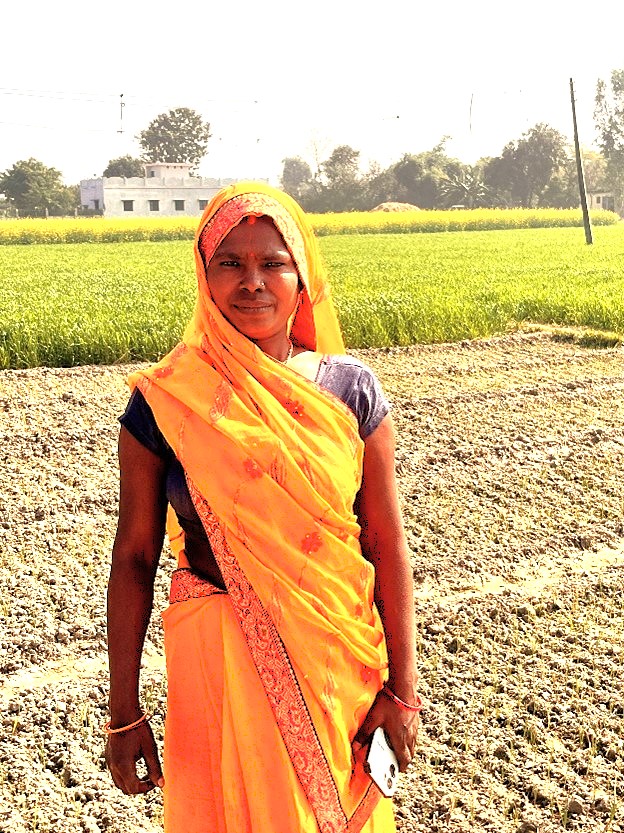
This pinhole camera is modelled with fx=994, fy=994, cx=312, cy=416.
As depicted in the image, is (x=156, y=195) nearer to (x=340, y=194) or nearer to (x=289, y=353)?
(x=340, y=194)

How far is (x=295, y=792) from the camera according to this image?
1.54 m

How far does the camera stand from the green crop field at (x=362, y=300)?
905 centimetres

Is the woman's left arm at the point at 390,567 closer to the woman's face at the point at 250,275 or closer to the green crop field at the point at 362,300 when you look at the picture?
the woman's face at the point at 250,275

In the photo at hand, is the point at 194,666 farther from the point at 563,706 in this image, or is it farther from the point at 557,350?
the point at 557,350

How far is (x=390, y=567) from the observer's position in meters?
1.77

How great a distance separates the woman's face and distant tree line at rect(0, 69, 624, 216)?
171 feet

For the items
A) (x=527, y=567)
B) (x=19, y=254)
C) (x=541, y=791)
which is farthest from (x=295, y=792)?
(x=19, y=254)

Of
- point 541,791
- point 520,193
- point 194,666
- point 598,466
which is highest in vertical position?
point 520,193

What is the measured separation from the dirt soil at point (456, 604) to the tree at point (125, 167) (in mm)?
59826

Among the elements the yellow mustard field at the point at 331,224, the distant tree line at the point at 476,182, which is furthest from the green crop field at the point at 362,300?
the distant tree line at the point at 476,182

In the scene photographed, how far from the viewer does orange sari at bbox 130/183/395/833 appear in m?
1.57

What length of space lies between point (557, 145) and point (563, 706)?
196 ft

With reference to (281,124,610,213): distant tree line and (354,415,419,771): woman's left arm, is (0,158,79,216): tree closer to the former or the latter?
(281,124,610,213): distant tree line

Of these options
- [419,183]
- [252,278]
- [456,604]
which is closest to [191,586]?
[252,278]
